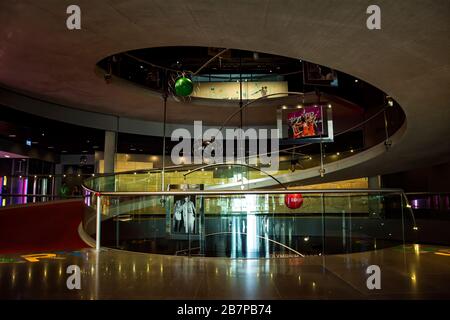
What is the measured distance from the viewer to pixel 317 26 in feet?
16.3

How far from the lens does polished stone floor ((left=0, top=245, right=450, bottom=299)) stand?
3.29 meters

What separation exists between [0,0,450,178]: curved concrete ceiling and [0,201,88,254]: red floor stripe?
13.8 ft

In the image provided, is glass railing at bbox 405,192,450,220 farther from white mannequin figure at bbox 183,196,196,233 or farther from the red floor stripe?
the red floor stripe

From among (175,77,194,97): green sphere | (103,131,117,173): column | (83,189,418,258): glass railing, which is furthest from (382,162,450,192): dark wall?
(103,131,117,173): column

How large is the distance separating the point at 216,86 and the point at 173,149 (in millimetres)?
6490

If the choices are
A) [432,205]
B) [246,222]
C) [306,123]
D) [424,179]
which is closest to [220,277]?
[246,222]

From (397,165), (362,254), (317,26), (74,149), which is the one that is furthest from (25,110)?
(397,165)

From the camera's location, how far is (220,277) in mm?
4008

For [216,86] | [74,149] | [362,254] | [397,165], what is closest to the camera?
[362,254]

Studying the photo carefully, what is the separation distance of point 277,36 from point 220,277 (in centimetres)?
385

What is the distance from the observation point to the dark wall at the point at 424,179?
1440 cm

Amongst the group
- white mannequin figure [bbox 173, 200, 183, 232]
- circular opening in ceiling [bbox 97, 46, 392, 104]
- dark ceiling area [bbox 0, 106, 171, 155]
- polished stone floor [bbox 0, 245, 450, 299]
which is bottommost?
polished stone floor [bbox 0, 245, 450, 299]

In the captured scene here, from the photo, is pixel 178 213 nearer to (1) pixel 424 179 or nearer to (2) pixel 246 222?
(2) pixel 246 222
